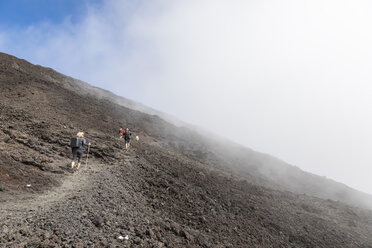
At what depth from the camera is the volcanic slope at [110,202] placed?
481 centimetres

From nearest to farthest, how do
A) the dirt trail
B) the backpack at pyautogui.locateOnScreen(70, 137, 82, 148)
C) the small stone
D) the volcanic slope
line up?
the volcanic slope, the dirt trail, the small stone, the backpack at pyautogui.locateOnScreen(70, 137, 82, 148)

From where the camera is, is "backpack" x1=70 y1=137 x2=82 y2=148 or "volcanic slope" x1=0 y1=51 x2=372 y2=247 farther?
"backpack" x1=70 y1=137 x2=82 y2=148

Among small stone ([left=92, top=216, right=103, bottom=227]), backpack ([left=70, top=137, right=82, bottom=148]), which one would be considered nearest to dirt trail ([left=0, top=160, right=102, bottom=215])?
backpack ([left=70, top=137, right=82, bottom=148])

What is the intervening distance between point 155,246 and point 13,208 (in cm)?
330

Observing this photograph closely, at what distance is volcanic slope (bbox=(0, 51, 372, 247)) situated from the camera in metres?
4.81

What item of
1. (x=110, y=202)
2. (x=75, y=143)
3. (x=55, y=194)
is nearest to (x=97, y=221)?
(x=110, y=202)

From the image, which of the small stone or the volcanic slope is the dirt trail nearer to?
the volcanic slope

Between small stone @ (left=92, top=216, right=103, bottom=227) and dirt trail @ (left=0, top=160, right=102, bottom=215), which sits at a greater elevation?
small stone @ (left=92, top=216, right=103, bottom=227)

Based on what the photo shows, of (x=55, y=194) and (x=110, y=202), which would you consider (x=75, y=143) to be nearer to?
Answer: (x=55, y=194)

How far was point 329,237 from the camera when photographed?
40.9 feet

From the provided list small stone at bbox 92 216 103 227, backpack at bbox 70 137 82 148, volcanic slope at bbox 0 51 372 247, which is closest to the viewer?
volcanic slope at bbox 0 51 372 247

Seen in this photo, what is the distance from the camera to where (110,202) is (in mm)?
6523

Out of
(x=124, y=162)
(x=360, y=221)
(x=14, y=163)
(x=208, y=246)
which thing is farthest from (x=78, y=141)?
(x=360, y=221)

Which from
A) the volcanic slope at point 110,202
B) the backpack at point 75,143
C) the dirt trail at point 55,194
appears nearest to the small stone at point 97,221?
the volcanic slope at point 110,202
